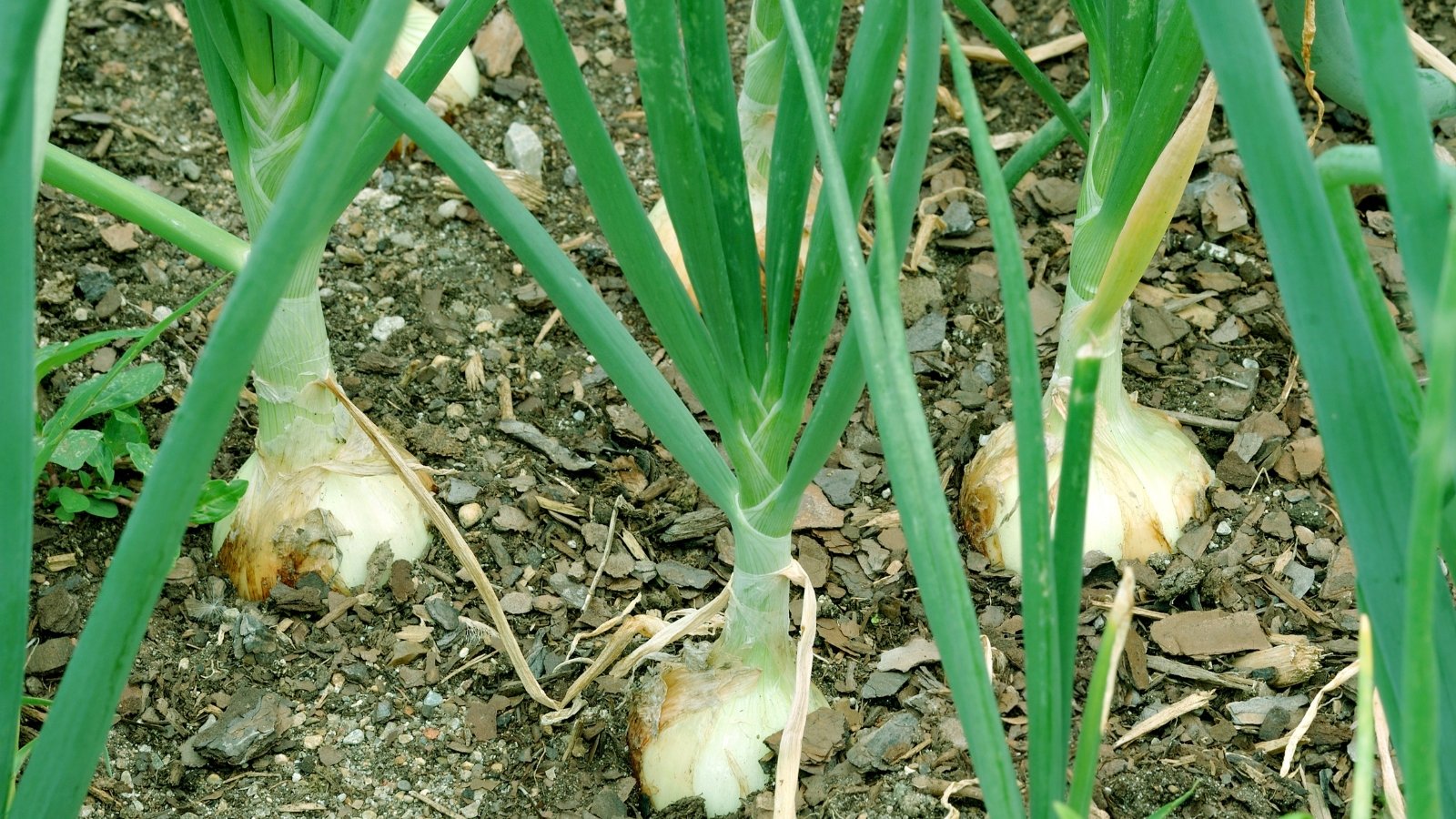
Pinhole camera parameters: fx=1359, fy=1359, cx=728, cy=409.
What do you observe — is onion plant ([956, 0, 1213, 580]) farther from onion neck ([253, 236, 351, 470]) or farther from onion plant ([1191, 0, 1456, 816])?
onion neck ([253, 236, 351, 470])

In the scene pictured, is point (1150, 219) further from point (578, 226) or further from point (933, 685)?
point (578, 226)

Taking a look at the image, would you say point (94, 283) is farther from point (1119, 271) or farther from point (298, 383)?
point (1119, 271)

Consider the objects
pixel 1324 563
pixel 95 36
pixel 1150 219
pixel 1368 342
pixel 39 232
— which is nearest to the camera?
pixel 1368 342

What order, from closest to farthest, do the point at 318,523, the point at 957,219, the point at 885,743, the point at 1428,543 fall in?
the point at 1428,543 → the point at 885,743 → the point at 318,523 → the point at 957,219

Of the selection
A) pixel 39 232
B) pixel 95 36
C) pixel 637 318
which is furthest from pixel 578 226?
pixel 95 36

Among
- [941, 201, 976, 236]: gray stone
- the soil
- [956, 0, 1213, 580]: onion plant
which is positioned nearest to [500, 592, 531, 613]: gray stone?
the soil

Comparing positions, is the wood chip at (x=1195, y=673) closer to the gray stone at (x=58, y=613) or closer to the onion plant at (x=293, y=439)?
the onion plant at (x=293, y=439)

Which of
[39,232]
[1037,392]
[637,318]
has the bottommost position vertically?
[637,318]

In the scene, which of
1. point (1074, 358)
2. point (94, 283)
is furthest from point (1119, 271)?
point (94, 283)
